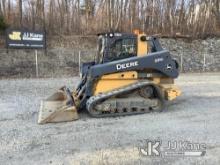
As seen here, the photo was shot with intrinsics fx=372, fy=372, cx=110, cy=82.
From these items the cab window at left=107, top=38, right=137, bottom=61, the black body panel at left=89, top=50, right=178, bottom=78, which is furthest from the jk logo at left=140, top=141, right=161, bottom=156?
the cab window at left=107, top=38, right=137, bottom=61

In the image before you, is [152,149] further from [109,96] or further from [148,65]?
[148,65]

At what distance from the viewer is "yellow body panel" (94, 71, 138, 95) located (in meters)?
10.2

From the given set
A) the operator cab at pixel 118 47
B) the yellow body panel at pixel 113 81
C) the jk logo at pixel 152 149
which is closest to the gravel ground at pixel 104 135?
the jk logo at pixel 152 149

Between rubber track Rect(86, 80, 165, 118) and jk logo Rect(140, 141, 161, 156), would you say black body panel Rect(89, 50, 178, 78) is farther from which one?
jk logo Rect(140, 141, 161, 156)

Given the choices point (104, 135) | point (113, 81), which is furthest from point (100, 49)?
point (104, 135)

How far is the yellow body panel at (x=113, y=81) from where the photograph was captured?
33.4 ft

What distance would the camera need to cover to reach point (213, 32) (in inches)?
1218

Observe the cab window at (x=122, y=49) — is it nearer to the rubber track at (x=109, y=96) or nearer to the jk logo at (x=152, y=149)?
the rubber track at (x=109, y=96)

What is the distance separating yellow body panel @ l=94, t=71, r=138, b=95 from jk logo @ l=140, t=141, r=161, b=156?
3.12 meters

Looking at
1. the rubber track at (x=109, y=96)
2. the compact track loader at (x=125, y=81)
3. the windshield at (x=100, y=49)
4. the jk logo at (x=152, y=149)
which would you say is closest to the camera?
the jk logo at (x=152, y=149)

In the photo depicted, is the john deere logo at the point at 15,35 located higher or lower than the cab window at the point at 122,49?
lower

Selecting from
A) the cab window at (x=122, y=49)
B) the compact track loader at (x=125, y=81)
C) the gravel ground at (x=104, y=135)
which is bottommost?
the gravel ground at (x=104, y=135)

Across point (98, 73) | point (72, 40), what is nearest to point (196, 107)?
point (98, 73)

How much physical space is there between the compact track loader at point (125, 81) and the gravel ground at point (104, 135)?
360 millimetres
